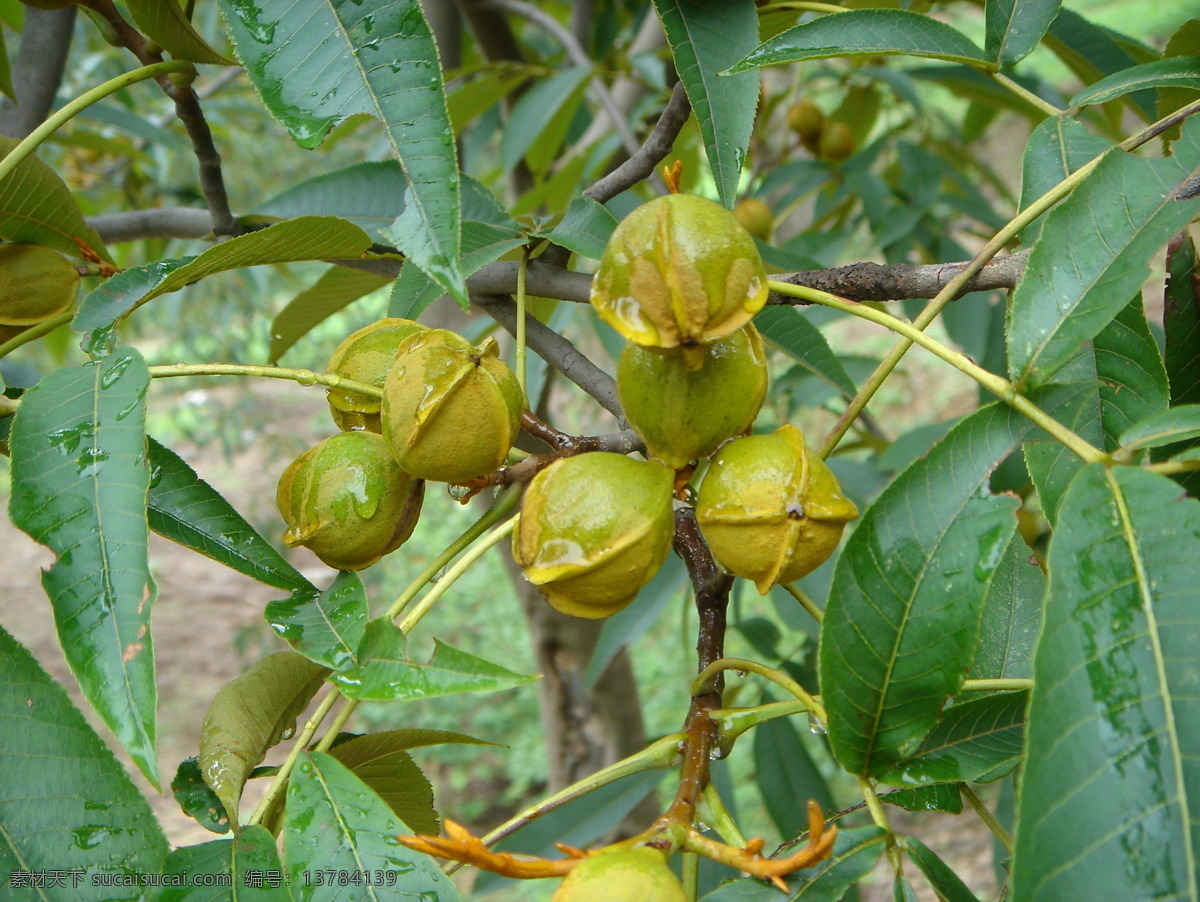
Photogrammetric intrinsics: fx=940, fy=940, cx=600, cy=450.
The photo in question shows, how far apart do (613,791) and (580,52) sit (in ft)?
5.28

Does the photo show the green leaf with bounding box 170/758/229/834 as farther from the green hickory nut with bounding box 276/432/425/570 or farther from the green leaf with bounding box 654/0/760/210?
the green leaf with bounding box 654/0/760/210

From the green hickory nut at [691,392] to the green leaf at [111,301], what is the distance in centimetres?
41

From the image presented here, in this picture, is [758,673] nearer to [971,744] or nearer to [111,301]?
[971,744]

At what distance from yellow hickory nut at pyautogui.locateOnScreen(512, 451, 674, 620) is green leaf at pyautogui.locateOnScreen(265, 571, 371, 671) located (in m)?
0.15

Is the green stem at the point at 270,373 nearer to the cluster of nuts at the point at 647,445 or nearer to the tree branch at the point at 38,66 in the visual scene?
the cluster of nuts at the point at 647,445

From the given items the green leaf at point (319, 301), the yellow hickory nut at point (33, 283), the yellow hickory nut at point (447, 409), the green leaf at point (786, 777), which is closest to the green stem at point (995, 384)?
the yellow hickory nut at point (447, 409)

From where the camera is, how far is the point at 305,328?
4.63ft

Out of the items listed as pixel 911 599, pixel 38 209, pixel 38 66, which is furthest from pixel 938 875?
pixel 38 66

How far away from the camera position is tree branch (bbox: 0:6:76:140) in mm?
1458

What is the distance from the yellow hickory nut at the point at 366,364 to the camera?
0.93m

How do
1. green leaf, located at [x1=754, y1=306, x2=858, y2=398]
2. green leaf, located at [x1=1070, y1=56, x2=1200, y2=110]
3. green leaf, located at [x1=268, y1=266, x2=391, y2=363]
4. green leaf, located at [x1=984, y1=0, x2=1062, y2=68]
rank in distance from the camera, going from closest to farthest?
Answer: green leaf, located at [x1=1070, y1=56, x2=1200, y2=110]
green leaf, located at [x1=984, y1=0, x2=1062, y2=68]
green leaf, located at [x1=754, y1=306, x2=858, y2=398]
green leaf, located at [x1=268, y1=266, x2=391, y2=363]

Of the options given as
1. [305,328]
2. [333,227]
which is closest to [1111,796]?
[333,227]

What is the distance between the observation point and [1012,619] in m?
0.94

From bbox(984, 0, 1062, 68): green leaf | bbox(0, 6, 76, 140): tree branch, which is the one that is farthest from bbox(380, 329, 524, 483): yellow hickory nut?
bbox(0, 6, 76, 140): tree branch
